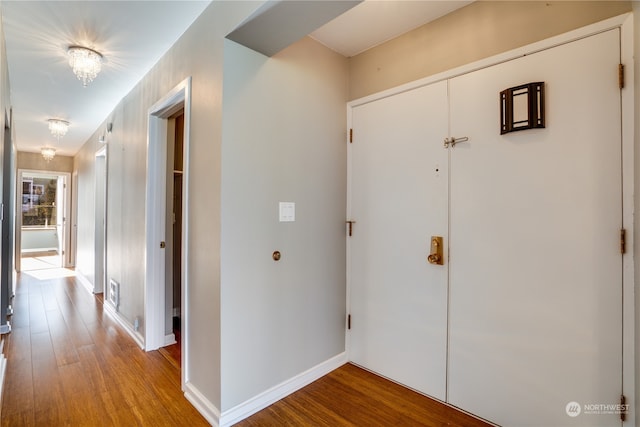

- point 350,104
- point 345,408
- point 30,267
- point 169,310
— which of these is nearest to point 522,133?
point 350,104

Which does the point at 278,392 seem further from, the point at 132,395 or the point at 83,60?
the point at 83,60

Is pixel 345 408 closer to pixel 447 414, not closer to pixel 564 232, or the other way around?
pixel 447 414

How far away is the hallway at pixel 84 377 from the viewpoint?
1792mm

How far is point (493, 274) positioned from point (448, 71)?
1.28 m

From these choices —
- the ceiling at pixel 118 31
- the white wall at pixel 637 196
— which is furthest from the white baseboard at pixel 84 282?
the white wall at pixel 637 196

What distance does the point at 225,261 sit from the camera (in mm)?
1713

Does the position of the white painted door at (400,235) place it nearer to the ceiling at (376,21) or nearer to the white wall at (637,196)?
the ceiling at (376,21)

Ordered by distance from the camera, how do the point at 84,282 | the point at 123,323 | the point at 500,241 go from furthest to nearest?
the point at 84,282, the point at 123,323, the point at 500,241

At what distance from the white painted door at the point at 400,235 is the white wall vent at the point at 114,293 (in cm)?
268

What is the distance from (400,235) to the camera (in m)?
2.13

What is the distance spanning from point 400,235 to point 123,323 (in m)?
3.03

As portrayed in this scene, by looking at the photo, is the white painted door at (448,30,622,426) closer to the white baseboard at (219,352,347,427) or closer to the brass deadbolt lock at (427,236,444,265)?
the brass deadbolt lock at (427,236,444,265)

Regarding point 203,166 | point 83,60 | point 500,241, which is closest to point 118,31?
point 83,60

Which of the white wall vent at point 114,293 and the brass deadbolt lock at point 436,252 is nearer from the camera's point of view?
the brass deadbolt lock at point 436,252
